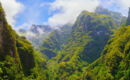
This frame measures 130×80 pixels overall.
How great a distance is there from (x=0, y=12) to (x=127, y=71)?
114870mm

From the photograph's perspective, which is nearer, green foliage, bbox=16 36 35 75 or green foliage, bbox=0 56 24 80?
green foliage, bbox=0 56 24 80

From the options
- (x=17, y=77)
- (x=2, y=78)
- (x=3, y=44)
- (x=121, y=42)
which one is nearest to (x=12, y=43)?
(x=3, y=44)

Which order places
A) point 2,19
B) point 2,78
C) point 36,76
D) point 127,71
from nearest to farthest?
point 2,78, point 2,19, point 36,76, point 127,71

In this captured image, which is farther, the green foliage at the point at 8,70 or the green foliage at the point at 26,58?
the green foliage at the point at 26,58

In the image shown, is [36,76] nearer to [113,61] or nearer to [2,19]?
[2,19]

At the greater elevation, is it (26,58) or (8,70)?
(26,58)

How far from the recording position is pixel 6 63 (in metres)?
76.2

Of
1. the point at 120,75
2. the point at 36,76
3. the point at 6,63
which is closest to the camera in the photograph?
the point at 6,63

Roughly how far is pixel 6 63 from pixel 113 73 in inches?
4737

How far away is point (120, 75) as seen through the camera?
144500 mm

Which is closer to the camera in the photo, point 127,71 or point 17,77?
point 17,77

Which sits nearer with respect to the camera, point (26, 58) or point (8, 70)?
point (8, 70)

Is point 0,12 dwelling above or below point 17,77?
above

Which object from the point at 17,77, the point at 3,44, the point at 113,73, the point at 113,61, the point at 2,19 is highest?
the point at 2,19
